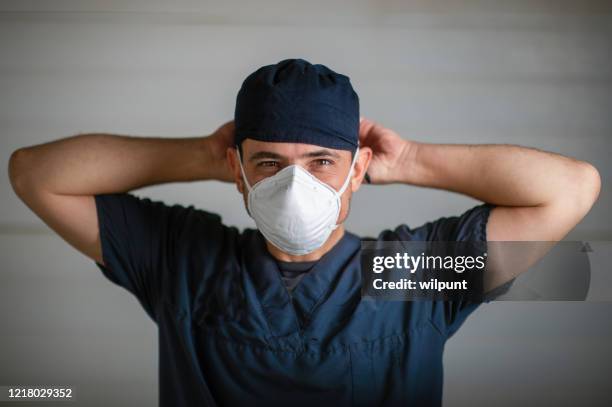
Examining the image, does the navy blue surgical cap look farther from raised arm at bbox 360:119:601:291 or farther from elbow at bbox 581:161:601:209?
elbow at bbox 581:161:601:209

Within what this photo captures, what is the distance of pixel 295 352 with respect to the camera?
947 millimetres

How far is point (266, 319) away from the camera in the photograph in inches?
38.0

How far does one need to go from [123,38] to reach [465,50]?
0.66 metres

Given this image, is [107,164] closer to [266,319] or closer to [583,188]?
[266,319]

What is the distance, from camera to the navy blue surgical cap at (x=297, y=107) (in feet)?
2.87

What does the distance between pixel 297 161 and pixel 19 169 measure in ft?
1.48

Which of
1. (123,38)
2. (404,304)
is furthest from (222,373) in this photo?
(123,38)

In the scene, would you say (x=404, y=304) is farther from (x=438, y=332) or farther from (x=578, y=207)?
(x=578, y=207)

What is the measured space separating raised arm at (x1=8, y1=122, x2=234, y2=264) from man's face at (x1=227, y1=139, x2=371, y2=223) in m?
0.10

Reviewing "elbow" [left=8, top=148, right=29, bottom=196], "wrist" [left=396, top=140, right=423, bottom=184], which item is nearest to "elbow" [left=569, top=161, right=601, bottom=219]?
"wrist" [left=396, top=140, right=423, bottom=184]

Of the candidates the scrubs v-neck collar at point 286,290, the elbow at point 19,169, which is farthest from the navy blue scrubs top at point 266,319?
the elbow at point 19,169

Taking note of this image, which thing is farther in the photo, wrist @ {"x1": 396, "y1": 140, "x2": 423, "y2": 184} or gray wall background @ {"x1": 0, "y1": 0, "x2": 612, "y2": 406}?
gray wall background @ {"x1": 0, "y1": 0, "x2": 612, "y2": 406}

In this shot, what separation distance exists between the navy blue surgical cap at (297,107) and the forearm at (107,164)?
13cm

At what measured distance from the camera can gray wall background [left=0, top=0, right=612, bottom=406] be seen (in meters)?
1.19
